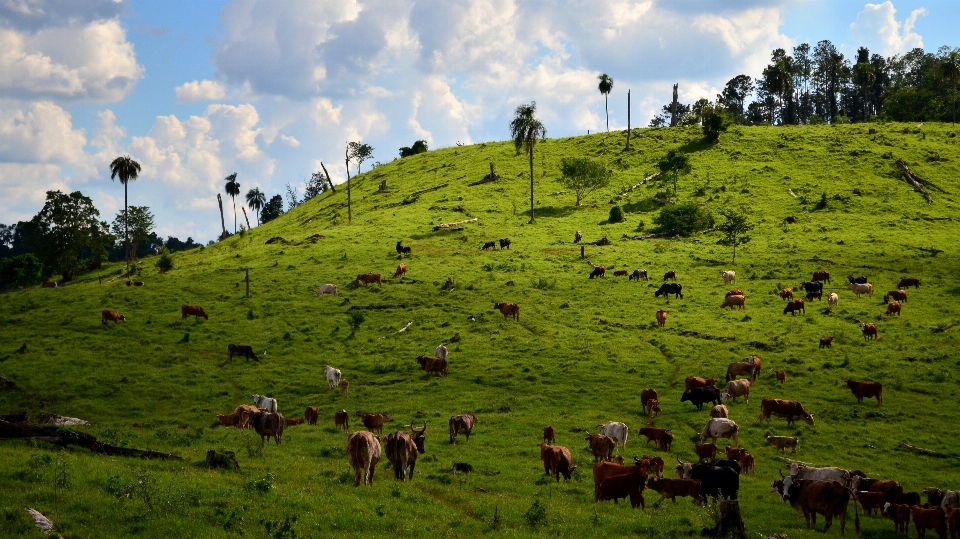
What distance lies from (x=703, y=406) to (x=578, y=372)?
22.2 ft

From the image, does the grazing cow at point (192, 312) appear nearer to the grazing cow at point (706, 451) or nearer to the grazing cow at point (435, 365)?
the grazing cow at point (435, 365)

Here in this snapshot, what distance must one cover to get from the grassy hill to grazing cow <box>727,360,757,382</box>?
4.69 feet

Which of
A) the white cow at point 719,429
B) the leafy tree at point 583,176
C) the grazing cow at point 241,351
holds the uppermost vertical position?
the leafy tree at point 583,176

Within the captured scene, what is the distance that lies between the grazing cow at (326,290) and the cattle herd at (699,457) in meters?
10.9

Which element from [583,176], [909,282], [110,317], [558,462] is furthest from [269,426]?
[583,176]

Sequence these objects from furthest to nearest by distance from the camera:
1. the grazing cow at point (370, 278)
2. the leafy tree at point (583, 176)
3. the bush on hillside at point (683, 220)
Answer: the leafy tree at point (583, 176)
the bush on hillside at point (683, 220)
the grazing cow at point (370, 278)

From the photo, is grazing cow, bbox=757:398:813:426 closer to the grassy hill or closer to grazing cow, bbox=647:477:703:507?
the grassy hill

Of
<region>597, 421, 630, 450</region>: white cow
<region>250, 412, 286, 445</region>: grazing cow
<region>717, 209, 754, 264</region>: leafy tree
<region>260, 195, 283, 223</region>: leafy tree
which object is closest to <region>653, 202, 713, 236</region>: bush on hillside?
<region>717, 209, 754, 264</region>: leafy tree

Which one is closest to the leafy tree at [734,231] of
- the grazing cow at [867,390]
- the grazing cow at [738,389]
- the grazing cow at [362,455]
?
the grazing cow at [867,390]

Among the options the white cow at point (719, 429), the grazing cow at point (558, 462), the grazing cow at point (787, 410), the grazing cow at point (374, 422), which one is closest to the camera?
the grazing cow at point (558, 462)

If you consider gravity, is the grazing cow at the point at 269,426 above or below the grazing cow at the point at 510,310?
below

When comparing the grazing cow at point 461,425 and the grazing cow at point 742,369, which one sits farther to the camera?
the grazing cow at point 742,369

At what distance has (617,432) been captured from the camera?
2577cm

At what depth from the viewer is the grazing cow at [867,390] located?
31.3m
